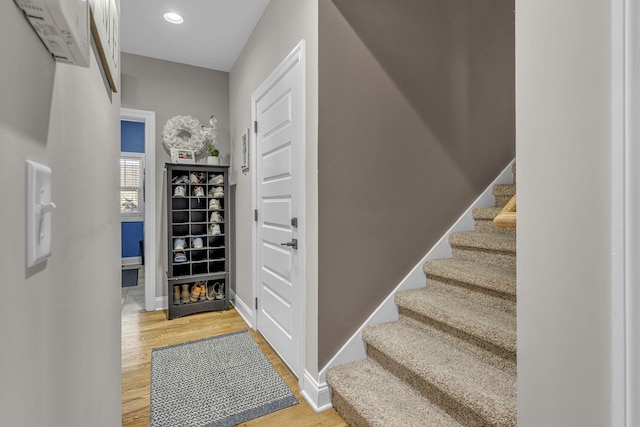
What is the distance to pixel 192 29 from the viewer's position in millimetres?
2906

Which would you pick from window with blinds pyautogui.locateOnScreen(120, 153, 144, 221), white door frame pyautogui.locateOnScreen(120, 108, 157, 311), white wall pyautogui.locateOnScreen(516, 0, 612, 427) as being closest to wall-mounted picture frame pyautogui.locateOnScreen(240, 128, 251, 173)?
white door frame pyautogui.locateOnScreen(120, 108, 157, 311)

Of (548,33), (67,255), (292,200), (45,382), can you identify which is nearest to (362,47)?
(292,200)

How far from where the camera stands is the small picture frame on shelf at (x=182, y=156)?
3398 mm

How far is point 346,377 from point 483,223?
4.87 ft

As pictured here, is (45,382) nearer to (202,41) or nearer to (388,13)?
(388,13)

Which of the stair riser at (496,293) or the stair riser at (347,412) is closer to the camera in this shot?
the stair riser at (347,412)

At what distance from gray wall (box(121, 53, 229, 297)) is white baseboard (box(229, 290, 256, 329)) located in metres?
0.79

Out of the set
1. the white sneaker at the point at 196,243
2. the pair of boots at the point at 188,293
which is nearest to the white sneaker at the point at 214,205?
the white sneaker at the point at 196,243

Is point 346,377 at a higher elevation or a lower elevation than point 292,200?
lower

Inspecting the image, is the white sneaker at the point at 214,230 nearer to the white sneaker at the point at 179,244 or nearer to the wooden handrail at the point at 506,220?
the white sneaker at the point at 179,244

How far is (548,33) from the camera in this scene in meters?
0.80

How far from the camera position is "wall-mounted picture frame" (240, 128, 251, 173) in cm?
304

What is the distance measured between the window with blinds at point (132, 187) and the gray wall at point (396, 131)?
18.2 feet

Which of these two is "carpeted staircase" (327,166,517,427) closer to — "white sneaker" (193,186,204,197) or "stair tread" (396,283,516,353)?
"stair tread" (396,283,516,353)
